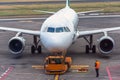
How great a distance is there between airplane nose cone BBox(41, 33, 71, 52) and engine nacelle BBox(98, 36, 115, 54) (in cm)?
465

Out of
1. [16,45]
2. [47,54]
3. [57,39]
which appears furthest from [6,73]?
[47,54]

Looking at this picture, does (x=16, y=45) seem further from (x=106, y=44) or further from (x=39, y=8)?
(x=39, y=8)

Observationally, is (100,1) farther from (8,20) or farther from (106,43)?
(106,43)

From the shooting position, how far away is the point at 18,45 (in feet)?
119

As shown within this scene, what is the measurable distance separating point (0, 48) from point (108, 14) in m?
33.7

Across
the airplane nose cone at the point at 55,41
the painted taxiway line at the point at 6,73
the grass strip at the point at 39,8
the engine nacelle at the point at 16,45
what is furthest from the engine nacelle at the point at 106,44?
the grass strip at the point at 39,8

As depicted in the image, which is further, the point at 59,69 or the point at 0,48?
the point at 0,48

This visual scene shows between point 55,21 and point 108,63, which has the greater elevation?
point 55,21

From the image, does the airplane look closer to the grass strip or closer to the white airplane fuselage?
the white airplane fuselage

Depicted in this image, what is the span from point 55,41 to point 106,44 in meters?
6.96

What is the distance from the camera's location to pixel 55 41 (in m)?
30.8

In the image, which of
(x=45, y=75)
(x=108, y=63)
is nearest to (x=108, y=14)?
(x=108, y=63)

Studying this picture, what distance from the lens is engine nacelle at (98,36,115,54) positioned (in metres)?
35.7

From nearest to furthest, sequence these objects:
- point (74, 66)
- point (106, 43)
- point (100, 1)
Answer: point (74, 66)
point (106, 43)
point (100, 1)
